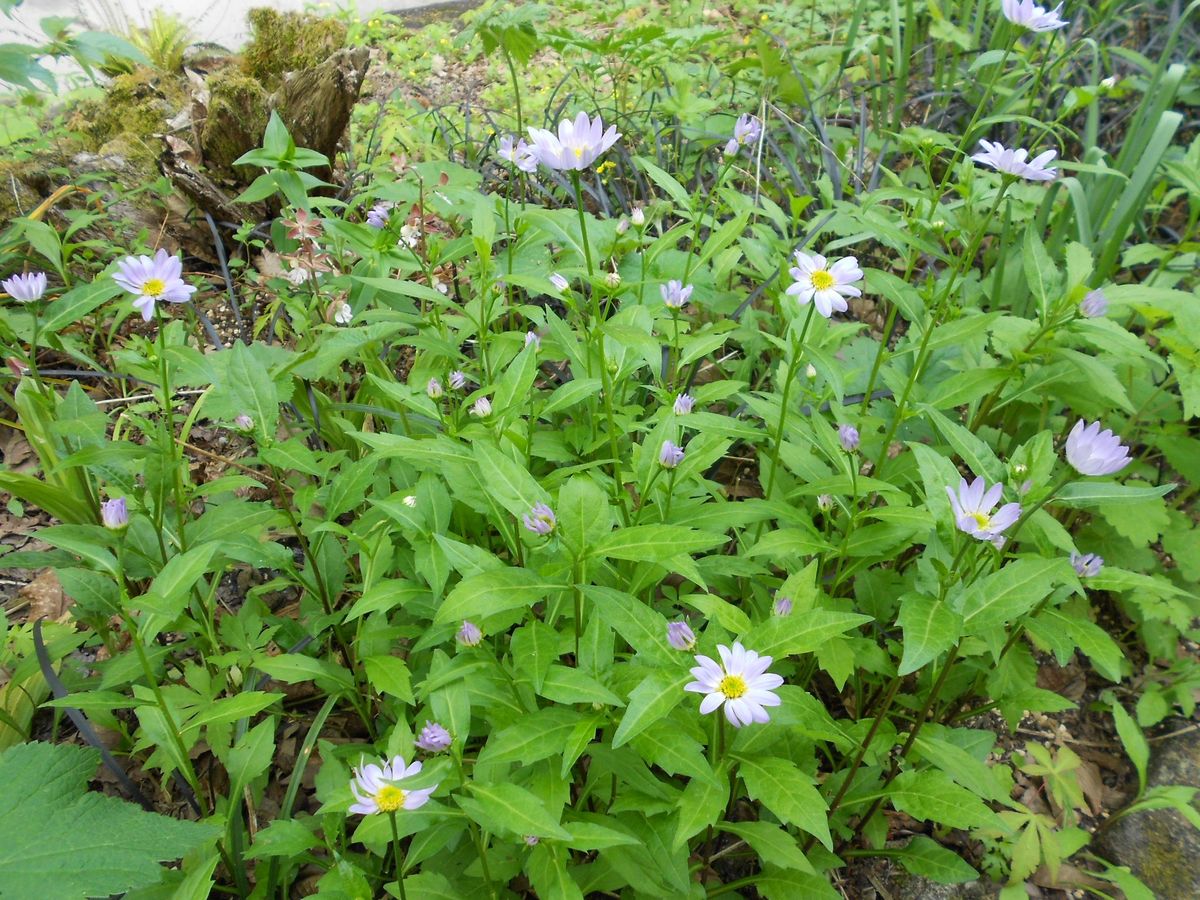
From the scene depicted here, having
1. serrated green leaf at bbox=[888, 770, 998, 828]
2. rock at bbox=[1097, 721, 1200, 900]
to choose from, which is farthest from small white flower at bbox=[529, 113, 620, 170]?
rock at bbox=[1097, 721, 1200, 900]

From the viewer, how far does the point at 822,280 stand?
1.49 m

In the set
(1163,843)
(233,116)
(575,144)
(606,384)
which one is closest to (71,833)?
(606,384)

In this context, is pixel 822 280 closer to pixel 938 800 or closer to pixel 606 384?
pixel 606 384

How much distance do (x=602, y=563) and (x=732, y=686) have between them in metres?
0.38

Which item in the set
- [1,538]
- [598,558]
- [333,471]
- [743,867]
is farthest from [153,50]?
[743,867]

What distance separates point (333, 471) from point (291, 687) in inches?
23.2

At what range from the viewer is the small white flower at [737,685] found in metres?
1.06

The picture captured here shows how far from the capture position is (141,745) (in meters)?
1.59

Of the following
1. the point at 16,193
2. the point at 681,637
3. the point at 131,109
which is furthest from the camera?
the point at 131,109

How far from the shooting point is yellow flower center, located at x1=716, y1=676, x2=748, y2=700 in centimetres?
110

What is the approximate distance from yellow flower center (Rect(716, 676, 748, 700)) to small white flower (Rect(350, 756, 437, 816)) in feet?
1.43

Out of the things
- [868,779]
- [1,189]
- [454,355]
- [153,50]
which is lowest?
[868,779]

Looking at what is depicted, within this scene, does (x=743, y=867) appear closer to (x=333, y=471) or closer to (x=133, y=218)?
(x=333, y=471)

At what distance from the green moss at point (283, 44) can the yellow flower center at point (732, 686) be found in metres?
3.28
